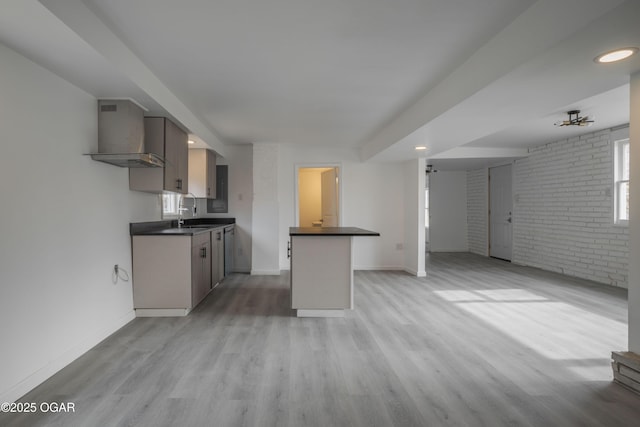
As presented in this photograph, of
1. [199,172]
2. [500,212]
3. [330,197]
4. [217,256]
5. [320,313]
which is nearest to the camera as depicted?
[320,313]

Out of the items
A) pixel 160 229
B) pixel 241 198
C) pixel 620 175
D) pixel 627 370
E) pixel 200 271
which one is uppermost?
pixel 620 175

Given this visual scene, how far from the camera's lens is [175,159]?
13.0 feet

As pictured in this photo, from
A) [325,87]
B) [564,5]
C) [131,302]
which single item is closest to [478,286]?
[325,87]

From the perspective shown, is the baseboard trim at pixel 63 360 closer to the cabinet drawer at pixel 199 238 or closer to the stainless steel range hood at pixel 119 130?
the cabinet drawer at pixel 199 238

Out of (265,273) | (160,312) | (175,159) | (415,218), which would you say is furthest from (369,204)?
(160,312)

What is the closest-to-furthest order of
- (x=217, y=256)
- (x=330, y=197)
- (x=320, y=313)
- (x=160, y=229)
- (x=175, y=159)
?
(x=320, y=313) < (x=175, y=159) < (x=160, y=229) < (x=217, y=256) < (x=330, y=197)

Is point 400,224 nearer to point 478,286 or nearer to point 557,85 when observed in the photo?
point 478,286

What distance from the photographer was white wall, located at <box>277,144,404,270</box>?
647cm

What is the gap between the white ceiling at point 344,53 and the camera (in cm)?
186

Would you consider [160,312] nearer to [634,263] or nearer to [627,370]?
[627,370]

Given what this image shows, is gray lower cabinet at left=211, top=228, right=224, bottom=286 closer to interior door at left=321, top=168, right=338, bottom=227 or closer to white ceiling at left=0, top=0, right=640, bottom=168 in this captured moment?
white ceiling at left=0, top=0, right=640, bottom=168

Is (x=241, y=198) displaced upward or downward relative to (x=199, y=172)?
downward

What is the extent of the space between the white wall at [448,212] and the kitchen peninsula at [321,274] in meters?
6.39

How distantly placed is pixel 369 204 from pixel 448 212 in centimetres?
393
